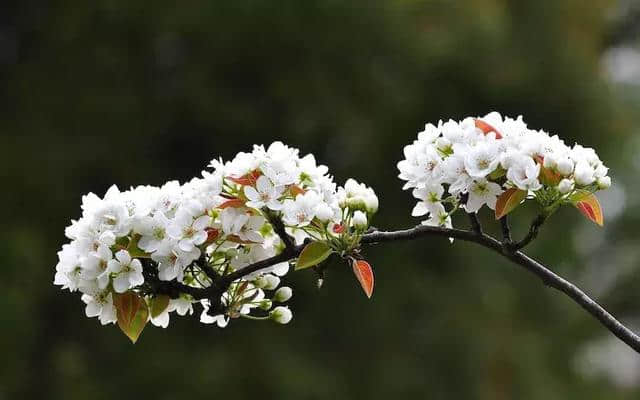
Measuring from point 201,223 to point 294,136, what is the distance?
9.71 feet

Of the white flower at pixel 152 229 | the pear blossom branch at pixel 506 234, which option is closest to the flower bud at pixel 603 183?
the pear blossom branch at pixel 506 234

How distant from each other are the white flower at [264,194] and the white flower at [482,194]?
21 centimetres

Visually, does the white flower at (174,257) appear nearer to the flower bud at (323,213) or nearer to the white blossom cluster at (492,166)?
the flower bud at (323,213)

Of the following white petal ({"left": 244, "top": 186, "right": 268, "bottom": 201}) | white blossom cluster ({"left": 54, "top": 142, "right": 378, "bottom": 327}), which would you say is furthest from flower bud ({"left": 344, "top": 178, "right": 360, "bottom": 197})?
white petal ({"left": 244, "top": 186, "right": 268, "bottom": 201})

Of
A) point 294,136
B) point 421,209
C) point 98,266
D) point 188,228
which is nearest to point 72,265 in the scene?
point 98,266

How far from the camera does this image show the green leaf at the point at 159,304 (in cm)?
111

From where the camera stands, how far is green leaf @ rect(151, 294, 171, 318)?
1107 mm

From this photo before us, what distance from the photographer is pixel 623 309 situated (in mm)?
5789

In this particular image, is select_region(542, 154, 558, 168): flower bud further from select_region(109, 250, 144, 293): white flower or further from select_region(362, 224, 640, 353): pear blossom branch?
select_region(109, 250, 144, 293): white flower

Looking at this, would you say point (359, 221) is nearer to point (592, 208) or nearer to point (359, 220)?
point (359, 220)

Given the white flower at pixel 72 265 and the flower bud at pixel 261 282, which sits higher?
the flower bud at pixel 261 282

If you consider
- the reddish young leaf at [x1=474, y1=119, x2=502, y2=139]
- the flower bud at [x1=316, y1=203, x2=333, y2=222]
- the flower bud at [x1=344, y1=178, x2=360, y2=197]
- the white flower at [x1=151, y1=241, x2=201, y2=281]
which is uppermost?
the reddish young leaf at [x1=474, y1=119, x2=502, y2=139]

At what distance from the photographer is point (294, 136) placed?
3.98m

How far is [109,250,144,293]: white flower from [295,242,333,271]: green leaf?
0.17 metres
